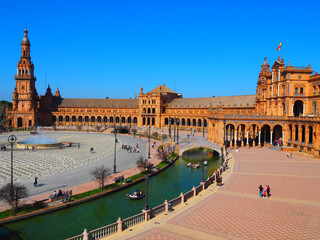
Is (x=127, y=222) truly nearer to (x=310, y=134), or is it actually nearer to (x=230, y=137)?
(x=310, y=134)

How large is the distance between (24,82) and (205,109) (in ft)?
239

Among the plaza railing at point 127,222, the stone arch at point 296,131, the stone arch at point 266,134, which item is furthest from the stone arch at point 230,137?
the plaza railing at point 127,222

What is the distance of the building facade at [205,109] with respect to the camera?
59.0 meters

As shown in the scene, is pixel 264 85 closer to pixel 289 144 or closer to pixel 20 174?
pixel 289 144

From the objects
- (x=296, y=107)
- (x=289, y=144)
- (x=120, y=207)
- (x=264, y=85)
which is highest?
(x=264, y=85)

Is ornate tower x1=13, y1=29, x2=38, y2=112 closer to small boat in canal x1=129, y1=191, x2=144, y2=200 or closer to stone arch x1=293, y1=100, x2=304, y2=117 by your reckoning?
stone arch x1=293, y1=100, x2=304, y2=117

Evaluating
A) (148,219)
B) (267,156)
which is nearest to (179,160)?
(267,156)

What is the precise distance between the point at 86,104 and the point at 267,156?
95.7m

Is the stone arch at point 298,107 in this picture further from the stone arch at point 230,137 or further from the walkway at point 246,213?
the walkway at point 246,213

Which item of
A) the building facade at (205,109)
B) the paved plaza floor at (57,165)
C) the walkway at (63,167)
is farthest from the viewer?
the building facade at (205,109)

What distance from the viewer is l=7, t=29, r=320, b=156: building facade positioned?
59.0 metres

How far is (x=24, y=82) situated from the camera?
372 feet

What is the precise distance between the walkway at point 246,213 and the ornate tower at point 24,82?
100865 mm

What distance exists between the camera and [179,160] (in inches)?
2105
